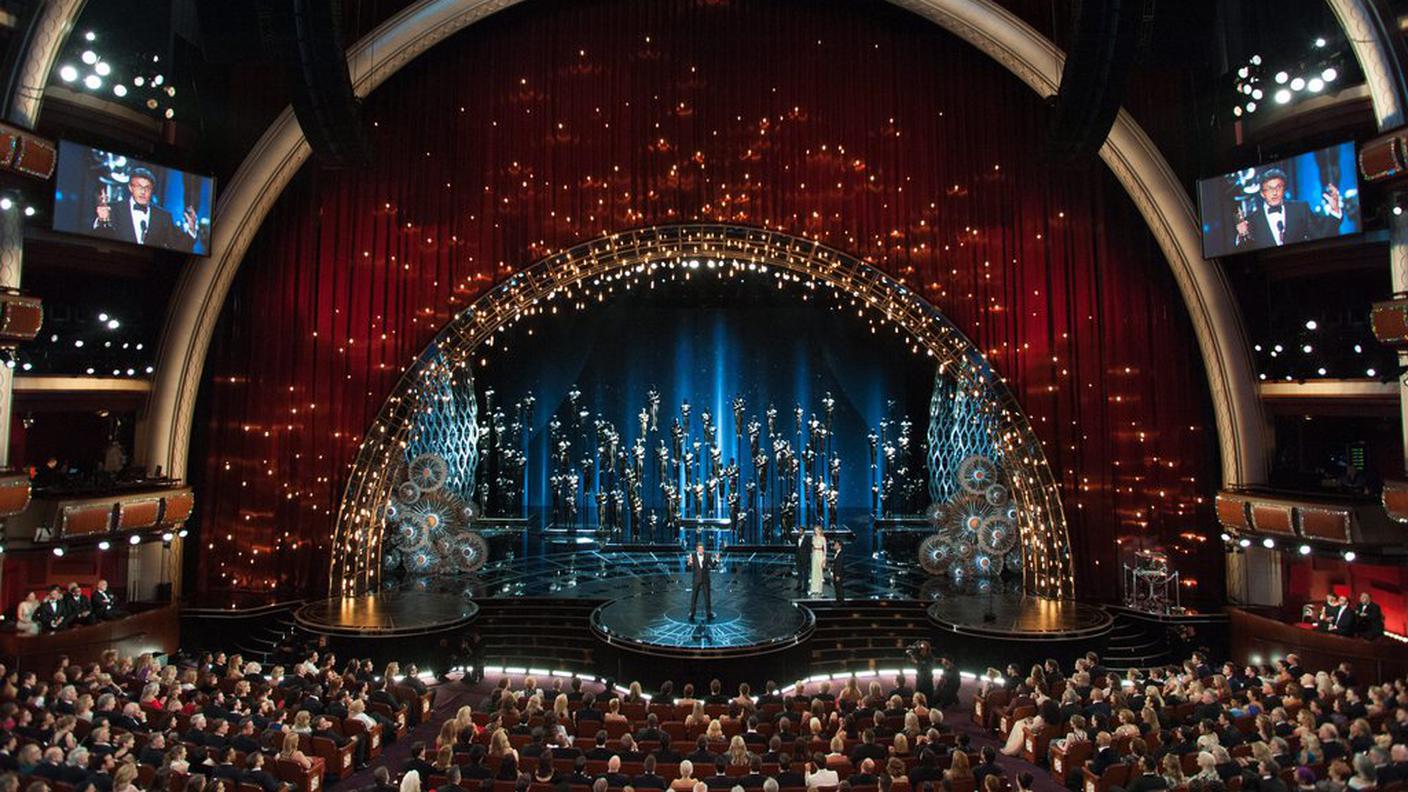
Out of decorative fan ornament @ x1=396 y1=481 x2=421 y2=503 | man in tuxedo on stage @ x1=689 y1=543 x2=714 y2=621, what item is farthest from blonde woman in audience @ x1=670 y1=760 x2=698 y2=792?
decorative fan ornament @ x1=396 y1=481 x2=421 y2=503

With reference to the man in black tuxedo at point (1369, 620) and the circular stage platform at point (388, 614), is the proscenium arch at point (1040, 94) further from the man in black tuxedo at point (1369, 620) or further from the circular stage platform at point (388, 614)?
the circular stage platform at point (388, 614)

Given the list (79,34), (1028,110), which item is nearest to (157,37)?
(79,34)

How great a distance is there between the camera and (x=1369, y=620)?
12641mm

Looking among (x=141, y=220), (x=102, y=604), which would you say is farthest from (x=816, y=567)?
(x=141, y=220)

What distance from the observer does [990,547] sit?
17.3m

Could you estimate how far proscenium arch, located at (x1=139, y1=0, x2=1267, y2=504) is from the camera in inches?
603

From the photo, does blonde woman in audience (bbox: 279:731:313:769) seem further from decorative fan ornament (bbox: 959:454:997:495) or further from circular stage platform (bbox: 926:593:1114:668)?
decorative fan ornament (bbox: 959:454:997:495)

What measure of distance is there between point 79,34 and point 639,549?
1347cm

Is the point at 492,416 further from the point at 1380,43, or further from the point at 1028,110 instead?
the point at 1380,43

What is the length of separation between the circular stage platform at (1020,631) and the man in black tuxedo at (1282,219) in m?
6.21

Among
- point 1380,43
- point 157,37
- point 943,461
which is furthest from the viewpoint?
point 943,461

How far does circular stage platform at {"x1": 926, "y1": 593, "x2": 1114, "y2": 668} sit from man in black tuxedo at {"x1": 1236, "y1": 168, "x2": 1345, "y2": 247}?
20.4 ft

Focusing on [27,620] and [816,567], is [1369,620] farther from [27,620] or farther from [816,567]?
[27,620]

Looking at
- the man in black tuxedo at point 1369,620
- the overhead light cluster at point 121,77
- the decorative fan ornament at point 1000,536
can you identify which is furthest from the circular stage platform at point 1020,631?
the overhead light cluster at point 121,77
